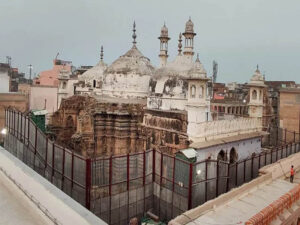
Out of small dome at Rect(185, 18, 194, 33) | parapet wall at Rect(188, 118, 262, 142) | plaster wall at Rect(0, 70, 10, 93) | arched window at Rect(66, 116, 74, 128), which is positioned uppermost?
small dome at Rect(185, 18, 194, 33)

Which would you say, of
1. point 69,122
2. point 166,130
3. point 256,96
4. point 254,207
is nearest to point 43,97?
point 69,122

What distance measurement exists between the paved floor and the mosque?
6849mm

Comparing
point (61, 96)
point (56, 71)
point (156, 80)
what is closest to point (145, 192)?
point (156, 80)

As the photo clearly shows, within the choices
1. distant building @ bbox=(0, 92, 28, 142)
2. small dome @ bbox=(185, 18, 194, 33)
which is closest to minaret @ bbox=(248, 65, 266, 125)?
small dome @ bbox=(185, 18, 194, 33)

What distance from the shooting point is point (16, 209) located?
18.2ft

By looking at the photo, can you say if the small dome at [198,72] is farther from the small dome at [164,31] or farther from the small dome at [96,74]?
the small dome at [96,74]

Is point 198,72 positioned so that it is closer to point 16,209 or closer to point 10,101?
point 16,209

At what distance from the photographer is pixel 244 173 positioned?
1047 cm

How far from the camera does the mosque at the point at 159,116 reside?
1275cm

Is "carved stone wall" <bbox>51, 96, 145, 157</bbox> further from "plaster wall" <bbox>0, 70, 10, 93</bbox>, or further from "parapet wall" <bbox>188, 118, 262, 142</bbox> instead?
"plaster wall" <bbox>0, 70, 10, 93</bbox>

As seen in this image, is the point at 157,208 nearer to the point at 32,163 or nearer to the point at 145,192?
the point at 145,192

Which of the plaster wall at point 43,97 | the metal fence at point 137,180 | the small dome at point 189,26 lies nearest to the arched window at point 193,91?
the metal fence at point 137,180

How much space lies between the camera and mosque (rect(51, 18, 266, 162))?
12750 millimetres

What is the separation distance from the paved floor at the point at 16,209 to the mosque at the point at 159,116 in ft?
22.5
